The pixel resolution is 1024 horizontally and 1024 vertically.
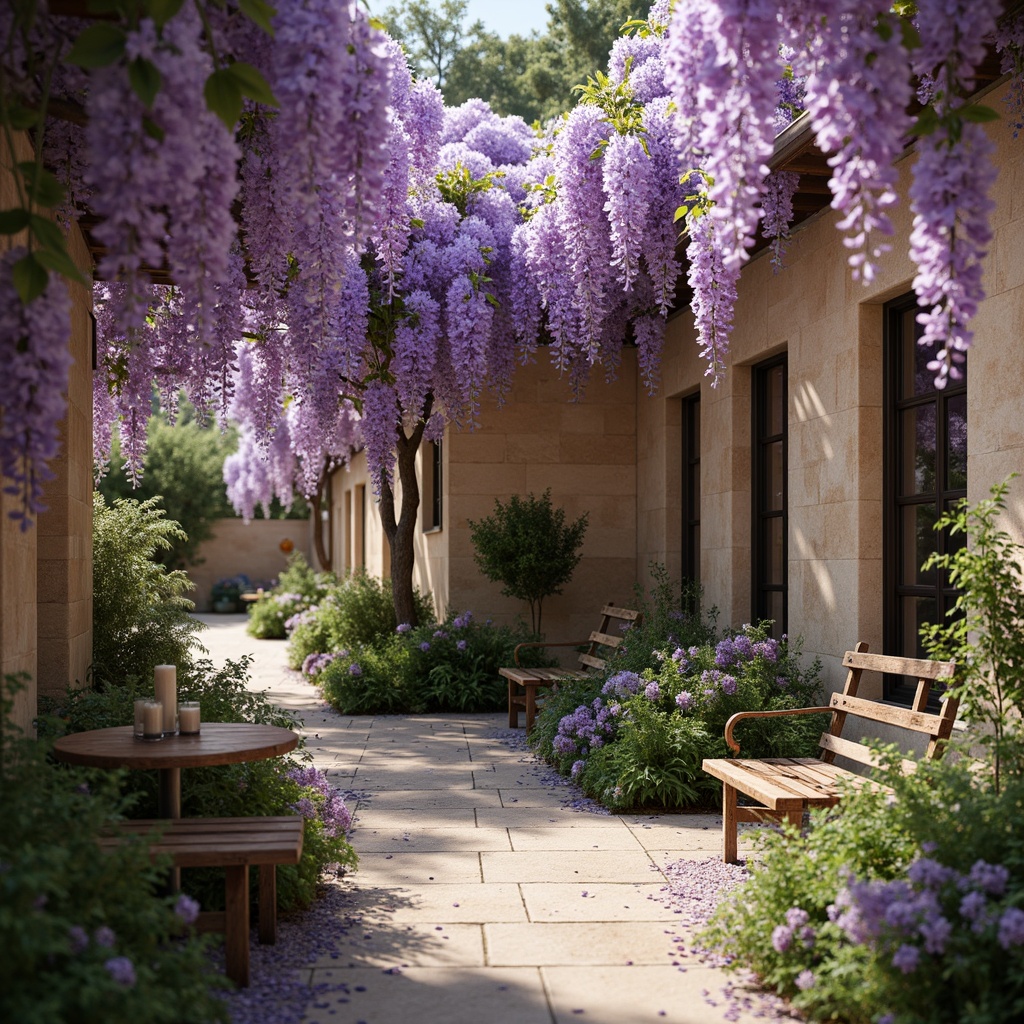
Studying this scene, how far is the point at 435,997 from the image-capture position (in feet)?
10.3

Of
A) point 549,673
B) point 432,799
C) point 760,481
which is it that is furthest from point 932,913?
point 549,673

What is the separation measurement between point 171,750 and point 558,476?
6.88 meters

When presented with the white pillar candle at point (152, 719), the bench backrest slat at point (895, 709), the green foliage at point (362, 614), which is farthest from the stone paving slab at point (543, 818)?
the green foliage at point (362, 614)

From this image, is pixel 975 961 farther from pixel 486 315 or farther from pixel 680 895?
pixel 486 315

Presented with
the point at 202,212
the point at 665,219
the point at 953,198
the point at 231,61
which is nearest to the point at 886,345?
the point at 665,219

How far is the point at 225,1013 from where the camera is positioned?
2623 millimetres

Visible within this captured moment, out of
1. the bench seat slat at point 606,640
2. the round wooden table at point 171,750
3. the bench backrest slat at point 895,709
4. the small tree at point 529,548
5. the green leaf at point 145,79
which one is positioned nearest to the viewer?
Answer: the green leaf at point 145,79

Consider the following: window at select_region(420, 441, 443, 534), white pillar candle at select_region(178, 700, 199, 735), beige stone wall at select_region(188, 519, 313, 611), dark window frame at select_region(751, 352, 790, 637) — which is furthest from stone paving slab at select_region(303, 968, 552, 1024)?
beige stone wall at select_region(188, 519, 313, 611)

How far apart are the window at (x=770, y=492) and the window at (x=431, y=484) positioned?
4462 millimetres

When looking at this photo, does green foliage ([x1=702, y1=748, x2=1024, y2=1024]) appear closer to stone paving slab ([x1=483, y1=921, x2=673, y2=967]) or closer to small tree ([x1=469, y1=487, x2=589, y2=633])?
stone paving slab ([x1=483, y1=921, x2=673, y2=967])

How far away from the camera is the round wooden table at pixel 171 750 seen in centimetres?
337

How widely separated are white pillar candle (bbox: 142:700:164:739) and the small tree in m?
5.65

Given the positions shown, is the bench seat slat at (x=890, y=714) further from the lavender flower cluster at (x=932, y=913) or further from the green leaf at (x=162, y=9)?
the green leaf at (x=162, y=9)

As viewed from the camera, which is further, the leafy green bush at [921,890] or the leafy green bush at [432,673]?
the leafy green bush at [432,673]
